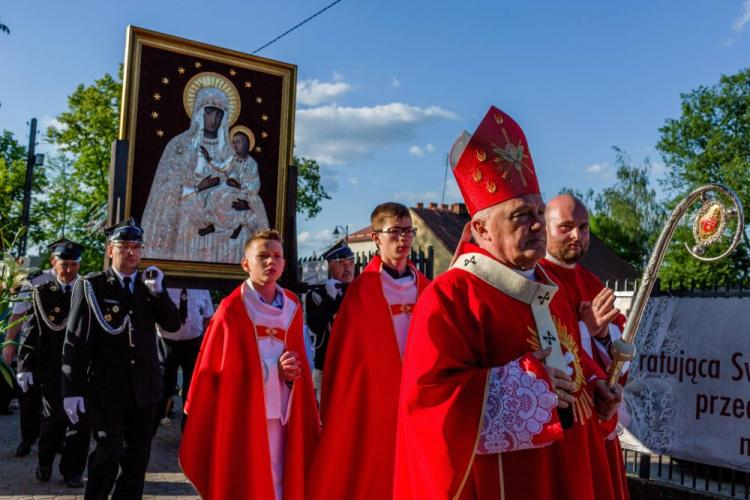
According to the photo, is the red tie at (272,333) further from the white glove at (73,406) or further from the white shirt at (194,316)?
the white shirt at (194,316)

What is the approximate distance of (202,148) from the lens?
7.00 metres

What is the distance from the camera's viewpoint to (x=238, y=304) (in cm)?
515

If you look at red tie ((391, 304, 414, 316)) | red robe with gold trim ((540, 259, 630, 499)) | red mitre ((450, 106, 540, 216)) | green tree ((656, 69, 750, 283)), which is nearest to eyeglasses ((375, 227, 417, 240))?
red tie ((391, 304, 414, 316))

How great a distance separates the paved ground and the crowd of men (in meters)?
0.19

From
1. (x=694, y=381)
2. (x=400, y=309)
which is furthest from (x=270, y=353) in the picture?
(x=694, y=381)

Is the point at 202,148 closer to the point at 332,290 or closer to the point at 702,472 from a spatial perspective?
the point at 332,290

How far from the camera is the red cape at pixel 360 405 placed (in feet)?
16.8

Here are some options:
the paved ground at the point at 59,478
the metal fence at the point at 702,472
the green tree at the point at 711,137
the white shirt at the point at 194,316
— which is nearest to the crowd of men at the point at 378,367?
the paved ground at the point at 59,478

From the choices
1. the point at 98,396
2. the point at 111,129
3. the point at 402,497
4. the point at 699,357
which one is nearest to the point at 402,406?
the point at 402,497

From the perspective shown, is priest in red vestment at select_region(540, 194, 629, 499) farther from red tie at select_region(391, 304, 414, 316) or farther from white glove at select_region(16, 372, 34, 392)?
white glove at select_region(16, 372, 34, 392)

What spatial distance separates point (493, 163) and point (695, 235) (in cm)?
88

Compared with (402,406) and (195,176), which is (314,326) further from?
(402,406)

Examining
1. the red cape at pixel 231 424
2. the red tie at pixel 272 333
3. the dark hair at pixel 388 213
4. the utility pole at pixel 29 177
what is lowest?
the red cape at pixel 231 424

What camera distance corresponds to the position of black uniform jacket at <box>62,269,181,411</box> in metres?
5.06
